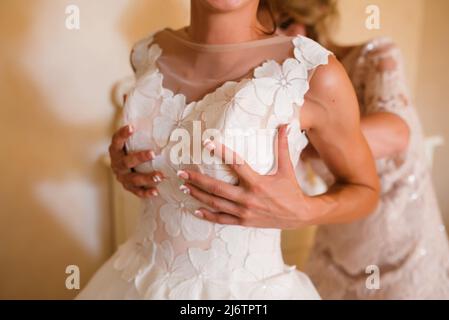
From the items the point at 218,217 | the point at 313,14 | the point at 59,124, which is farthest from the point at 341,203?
the point at 59,124

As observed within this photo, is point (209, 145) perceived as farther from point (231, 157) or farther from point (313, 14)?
point (313, 14)

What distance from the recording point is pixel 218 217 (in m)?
0.76

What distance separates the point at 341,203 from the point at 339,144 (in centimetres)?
11

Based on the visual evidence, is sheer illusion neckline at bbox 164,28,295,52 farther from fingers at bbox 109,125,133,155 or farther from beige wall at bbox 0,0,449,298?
beige wall at bbox 0,0,449,298

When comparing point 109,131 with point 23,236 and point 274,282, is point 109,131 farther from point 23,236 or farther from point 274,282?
point 274,282

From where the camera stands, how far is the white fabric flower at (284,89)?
753 mm

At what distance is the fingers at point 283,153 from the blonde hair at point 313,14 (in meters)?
0.44

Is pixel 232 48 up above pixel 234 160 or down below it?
above

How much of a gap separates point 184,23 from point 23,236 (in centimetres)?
72

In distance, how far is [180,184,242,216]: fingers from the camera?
2.45ft

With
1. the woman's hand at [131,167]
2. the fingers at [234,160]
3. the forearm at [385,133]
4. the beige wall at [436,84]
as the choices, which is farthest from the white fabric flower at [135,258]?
the beige wall at [436,84]

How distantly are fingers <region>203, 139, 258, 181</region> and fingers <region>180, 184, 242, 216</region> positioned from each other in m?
0.05

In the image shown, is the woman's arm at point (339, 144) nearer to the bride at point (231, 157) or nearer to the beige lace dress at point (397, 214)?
the bride at point (231, 157)

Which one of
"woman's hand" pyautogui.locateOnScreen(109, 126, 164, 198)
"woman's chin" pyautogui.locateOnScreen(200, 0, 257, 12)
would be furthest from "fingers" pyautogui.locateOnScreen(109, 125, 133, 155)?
"woman's chin" pyautogui.locateOnScreen(200, 0, 257, 12)
